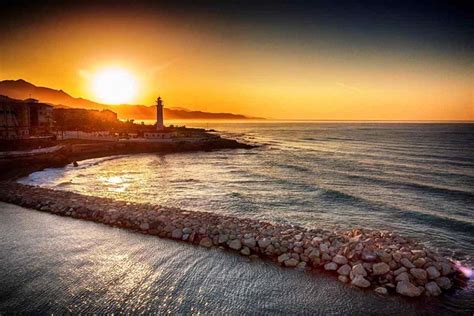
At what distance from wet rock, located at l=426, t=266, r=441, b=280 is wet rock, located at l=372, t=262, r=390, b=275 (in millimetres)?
1016

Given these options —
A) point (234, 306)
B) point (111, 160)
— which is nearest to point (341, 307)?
point (234, 306)

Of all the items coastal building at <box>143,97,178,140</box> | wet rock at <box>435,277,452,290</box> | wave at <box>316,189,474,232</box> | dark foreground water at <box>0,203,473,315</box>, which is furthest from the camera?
coastal building at <box>143,97,178,140</box>

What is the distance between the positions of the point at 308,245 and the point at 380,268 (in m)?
2.12

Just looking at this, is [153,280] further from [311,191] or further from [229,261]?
[311,191]

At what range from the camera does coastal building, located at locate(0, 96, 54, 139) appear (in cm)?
3145

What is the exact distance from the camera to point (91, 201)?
14.8 m

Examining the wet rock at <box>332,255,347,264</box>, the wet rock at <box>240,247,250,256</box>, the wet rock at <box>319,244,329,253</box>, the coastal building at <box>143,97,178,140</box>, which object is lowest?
the wet rock at <box>240,247,250,256</box>

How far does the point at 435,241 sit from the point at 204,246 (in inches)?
364

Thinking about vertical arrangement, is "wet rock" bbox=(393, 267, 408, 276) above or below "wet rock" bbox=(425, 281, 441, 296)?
above

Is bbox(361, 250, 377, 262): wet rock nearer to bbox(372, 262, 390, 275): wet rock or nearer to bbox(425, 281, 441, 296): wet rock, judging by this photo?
bbox(372, 262, 390, 275): wet rock

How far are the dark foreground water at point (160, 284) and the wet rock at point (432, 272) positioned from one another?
0.54m

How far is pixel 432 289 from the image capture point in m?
7.38

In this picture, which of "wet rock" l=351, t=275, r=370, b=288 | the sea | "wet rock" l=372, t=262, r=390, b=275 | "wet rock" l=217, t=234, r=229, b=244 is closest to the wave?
the sea

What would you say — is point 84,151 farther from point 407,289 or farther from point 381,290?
point 407,289
